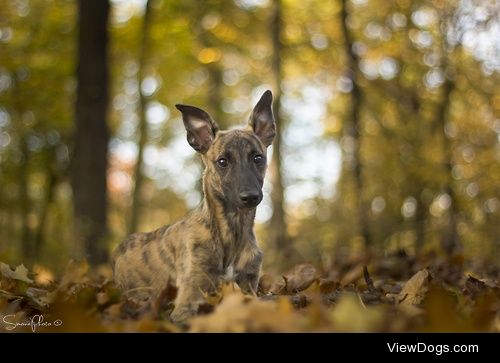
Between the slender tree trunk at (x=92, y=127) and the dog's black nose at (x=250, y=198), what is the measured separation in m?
8.86

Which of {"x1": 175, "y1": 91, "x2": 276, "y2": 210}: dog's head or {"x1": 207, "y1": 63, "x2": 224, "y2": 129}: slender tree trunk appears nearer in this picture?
{"x1": 175, "y1": 91, "x2": 276, "y2": 210}: dog's head

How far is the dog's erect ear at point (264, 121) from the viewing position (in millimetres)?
6238

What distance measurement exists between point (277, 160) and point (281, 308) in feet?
47.1

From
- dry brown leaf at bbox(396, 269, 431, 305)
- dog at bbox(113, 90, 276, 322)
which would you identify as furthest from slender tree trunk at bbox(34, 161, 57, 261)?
dry brown leaf at bbox(396, 269, 431, 305)

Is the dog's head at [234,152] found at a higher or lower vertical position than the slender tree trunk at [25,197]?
higher

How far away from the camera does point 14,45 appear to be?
22516 millimetres

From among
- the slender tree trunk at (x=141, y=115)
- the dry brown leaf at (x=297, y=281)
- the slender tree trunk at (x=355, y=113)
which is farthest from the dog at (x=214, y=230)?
the slender tree trunk at (x=141, y=115)

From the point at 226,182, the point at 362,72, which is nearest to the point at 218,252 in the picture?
the point at 226,182

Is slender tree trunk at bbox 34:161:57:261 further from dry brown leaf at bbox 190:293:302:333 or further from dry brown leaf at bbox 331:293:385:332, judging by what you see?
dry brown leaf at bbox 331:293:385:332

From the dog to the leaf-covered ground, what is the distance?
0.40m

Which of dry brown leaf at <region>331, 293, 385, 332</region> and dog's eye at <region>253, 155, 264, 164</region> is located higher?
dog's eye at <region>253, 155, 264, 164</region>

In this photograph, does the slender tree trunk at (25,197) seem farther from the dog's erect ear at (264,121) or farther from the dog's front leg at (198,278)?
the dog's front leg at (198,278)

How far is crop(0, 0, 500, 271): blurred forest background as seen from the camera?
14.1 m

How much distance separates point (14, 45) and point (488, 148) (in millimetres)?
15334
